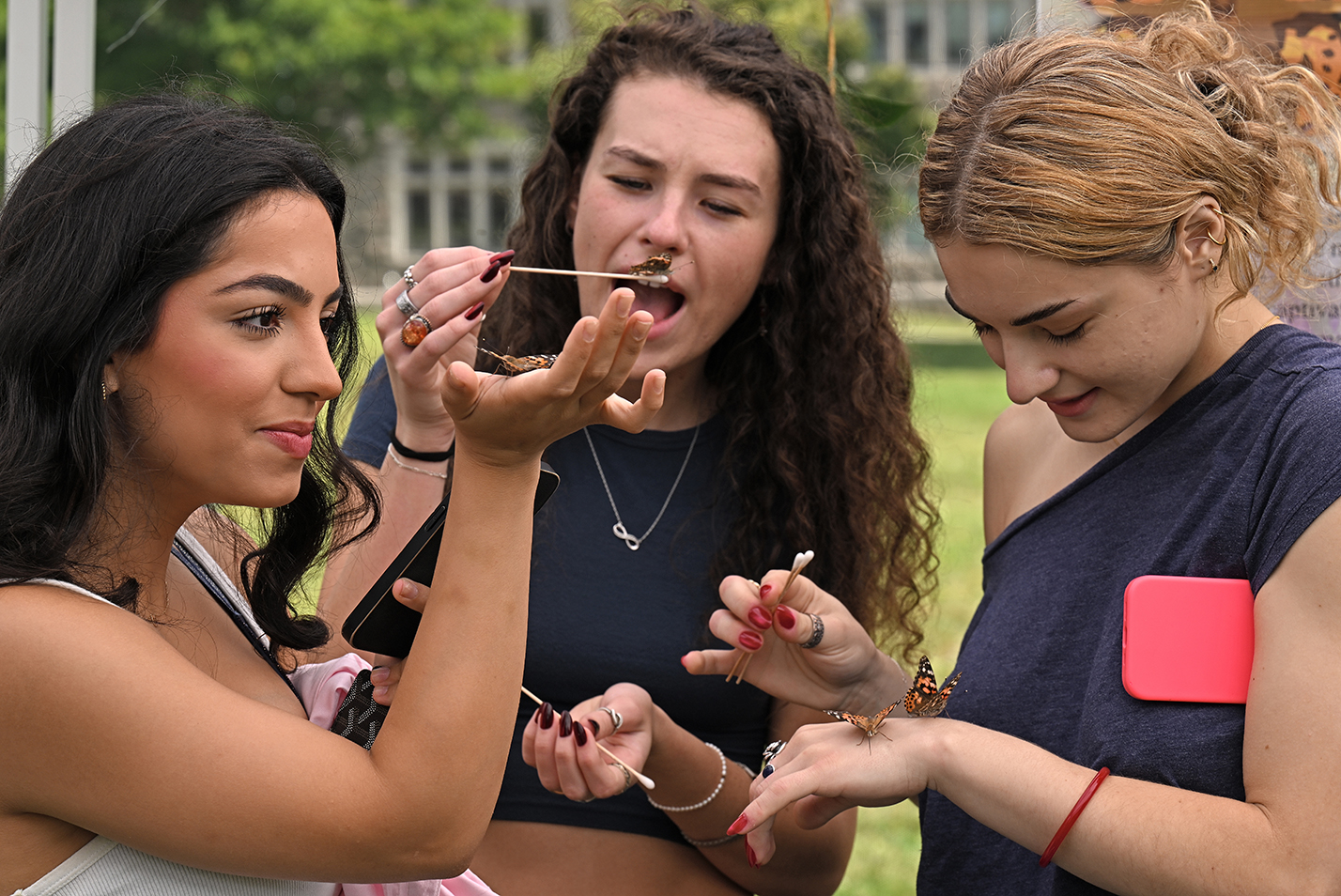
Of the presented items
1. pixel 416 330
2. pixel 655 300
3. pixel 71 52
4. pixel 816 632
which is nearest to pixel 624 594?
pixel 816 632

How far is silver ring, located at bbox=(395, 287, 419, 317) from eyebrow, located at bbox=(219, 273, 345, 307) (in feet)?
1.94

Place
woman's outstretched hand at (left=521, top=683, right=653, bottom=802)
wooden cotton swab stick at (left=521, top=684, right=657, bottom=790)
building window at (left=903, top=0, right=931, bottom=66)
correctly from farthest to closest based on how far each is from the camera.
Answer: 1. building window at (left=903, top=0, right=931, bottom=66)
2. woman's outstretched hand at (left=521, top=683, right=653, bottom=802)
3. wooden cotton swab stick at (left=521, top=684, right=657, bottom=790)

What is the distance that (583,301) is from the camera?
2898mm

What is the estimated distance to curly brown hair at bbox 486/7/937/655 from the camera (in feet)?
9.59

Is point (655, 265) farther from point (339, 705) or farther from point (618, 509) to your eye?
point (339, 705)

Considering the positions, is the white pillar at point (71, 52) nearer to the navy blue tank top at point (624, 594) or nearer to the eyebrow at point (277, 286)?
the navy blue tank top at point (624, 594)

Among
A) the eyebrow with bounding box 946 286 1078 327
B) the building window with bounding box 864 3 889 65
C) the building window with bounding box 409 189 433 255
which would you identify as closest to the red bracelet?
the eyebrow with bounding box 946 286 1078 327

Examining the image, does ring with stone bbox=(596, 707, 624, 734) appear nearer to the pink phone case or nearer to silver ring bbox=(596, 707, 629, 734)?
silver ring bbox=(596, 707, 629, 734)

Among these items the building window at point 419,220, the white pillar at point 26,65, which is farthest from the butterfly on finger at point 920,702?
the building window at point 419,220

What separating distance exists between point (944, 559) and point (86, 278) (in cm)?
960

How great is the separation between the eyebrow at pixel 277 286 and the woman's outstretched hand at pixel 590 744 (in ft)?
2.97

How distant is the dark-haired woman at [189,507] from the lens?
5.32ft

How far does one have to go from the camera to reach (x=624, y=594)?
2801 millimetres

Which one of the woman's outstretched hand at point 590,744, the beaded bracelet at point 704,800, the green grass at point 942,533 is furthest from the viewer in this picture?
the green grass at point 942,533
